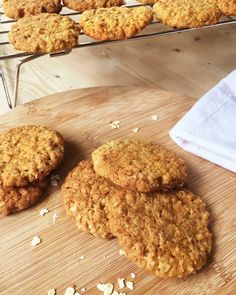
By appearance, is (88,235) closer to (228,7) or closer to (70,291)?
(70,291)

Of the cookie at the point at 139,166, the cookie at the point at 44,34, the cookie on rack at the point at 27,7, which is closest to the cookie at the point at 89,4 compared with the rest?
the cookie on rack at the point at 27,7

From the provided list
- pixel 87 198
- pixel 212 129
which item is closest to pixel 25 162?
pixel 87 198

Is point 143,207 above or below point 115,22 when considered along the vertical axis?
below

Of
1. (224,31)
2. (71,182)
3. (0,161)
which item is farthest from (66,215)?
(224,31)

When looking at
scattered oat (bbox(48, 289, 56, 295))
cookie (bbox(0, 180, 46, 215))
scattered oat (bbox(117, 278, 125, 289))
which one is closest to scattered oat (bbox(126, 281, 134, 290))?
scattered oat (bbox(117, 278, 125, 289))

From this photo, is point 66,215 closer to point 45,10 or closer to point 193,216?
point 193,216
